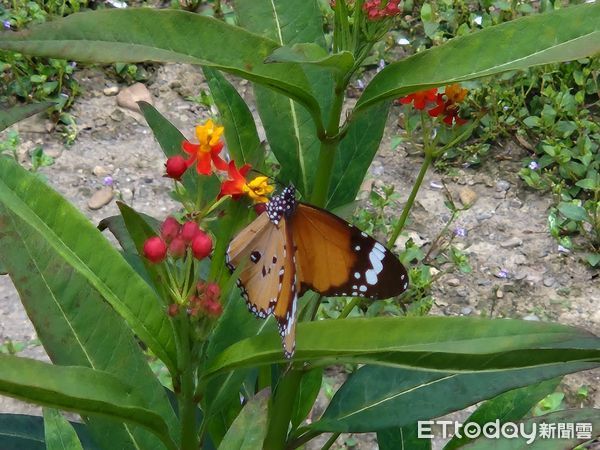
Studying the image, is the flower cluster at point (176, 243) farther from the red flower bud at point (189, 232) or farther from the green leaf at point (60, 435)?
the green leaf at point (60, 435)

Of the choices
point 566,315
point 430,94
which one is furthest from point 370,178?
point 430,94

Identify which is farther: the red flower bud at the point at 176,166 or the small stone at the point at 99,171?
the small stone at the point at 99,171

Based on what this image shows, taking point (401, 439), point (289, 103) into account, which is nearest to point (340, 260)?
point (289, 103)

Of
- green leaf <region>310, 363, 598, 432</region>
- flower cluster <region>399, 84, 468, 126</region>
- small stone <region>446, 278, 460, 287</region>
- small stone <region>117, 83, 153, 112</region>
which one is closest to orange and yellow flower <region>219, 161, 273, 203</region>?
green leaf <region>310, 363, 598, 432</region>

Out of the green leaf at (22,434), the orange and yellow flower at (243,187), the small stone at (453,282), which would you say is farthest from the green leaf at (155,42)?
the small stone at (453,282)

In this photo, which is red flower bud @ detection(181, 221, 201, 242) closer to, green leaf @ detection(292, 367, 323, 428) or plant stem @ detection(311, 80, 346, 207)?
plant stem @ detection(311, 80, 346, 207)

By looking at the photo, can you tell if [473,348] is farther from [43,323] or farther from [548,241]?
[548,241]
